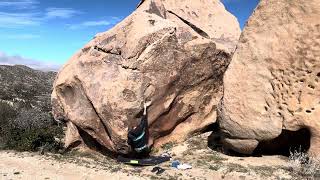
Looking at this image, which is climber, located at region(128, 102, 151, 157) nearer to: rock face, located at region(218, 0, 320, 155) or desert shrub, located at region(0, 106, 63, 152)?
rock face, located at region(218, 0, 320, 155)

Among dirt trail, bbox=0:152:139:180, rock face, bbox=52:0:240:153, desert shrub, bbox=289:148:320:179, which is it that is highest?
rock face, bbox=52:0:240:153

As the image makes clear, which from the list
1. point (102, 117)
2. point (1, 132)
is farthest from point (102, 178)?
point (1, 132)

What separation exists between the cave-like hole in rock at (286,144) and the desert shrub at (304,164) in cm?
35

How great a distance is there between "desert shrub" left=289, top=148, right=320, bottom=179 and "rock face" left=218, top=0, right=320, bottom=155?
0.99ft

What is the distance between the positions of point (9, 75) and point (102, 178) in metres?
39.8

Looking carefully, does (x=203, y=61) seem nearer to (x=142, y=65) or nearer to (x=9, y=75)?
(x=142, y=65)

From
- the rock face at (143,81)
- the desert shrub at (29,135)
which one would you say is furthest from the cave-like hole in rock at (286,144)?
the desert shrub at (29,135)

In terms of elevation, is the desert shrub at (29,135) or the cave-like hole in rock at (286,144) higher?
the desert shrub at (29,135)

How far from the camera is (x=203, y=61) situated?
13.5 metres

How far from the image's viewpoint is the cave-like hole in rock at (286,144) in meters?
11.2

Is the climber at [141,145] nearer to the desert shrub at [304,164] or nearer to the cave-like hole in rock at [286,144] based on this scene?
the cave-like hole in rock at [286,144]

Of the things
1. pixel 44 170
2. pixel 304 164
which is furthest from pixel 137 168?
pixel 304 164

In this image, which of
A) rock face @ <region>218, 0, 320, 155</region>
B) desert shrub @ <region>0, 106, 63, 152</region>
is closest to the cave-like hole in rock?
rock face @ <region>218, 0, 320, 155</region>

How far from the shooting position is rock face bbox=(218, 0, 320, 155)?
10523 mm
